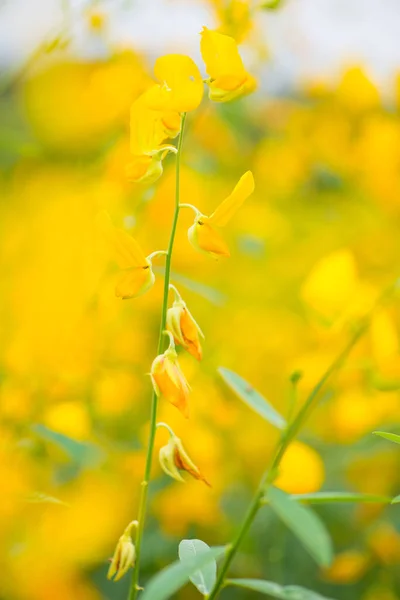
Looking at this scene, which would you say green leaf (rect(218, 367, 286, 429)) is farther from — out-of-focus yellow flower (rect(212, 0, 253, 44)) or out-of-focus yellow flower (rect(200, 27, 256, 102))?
out-of-focus yellow flower (rect(212, 0, 253, 44))

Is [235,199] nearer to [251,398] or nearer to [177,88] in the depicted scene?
[177,88]

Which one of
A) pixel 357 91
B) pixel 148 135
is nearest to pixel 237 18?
pixel 148 135

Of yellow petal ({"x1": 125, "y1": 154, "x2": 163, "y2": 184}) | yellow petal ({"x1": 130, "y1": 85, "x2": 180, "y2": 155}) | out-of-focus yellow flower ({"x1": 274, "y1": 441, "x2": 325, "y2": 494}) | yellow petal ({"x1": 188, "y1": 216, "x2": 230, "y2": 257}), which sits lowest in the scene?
out-of-focus yellow flower ({"x1": 274, "y1": 441, "x2": 325, "y2": 494})

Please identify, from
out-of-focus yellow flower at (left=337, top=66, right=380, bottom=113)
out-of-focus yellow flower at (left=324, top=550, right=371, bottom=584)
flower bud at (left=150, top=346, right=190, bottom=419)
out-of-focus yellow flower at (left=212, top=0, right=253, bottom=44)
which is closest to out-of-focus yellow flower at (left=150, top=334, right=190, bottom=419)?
flower bud at (left=150, top=346, right=190, bottom=419)

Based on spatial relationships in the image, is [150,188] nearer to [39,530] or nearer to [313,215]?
[39,530]

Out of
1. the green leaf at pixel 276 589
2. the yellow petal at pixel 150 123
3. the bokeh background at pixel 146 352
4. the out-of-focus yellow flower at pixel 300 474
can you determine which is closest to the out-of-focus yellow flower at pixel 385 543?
the bokeh background at pixel 146 352

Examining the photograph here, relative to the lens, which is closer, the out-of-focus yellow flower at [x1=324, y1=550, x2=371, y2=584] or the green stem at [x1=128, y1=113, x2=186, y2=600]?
the green stem at [x1=128, y1=113, x2=186, y2=600]

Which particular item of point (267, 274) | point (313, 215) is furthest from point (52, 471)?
point (313, 215)

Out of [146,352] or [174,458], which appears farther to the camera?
[146,352]
